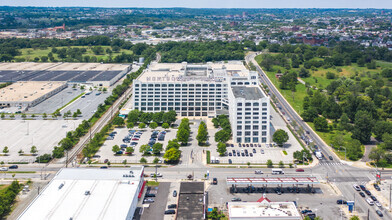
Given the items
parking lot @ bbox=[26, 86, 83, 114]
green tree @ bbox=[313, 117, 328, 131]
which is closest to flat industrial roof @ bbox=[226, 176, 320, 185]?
green tree @ bbox=[313, 117, 328, 131]

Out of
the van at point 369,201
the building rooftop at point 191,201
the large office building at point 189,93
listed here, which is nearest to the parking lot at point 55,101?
the large office building at point 189,93

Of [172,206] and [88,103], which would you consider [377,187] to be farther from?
[88,103]

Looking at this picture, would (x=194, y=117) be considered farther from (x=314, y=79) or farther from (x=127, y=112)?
(x=314, y=79)

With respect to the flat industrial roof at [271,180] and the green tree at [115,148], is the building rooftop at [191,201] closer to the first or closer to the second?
the flat industrial roof at [271,180]

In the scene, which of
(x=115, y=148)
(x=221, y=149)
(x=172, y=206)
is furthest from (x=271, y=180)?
(x=115, y=148)

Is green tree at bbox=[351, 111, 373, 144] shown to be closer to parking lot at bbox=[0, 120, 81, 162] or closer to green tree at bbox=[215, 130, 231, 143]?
green tree at bbox=[215, 130, 231, 143]

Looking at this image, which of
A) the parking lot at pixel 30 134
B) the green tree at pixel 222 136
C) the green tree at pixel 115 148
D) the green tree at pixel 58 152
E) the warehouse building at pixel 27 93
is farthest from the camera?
the warehouse building at pixel 27 93
